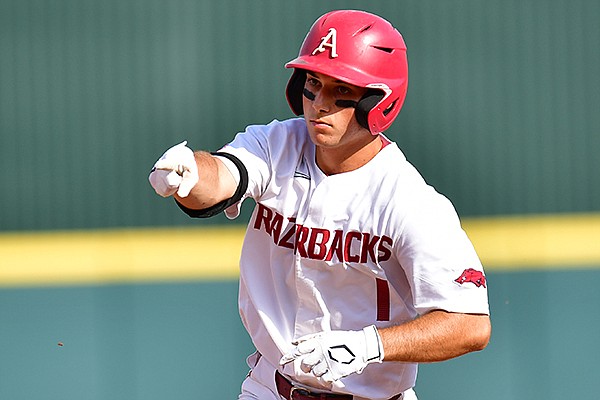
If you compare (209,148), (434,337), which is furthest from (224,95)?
(434,337)

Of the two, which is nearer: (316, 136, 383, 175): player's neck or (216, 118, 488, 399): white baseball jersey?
(216, 118, 488, 399): white baseball jersey

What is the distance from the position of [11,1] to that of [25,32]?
7.5 inches

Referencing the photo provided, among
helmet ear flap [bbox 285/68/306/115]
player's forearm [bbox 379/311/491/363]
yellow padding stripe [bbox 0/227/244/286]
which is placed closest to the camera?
player's forearm [bbox 379/311/491/363]

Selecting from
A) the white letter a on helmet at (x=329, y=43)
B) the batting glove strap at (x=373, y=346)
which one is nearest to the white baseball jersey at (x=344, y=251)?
the batting glove strap at (x=373, y=346)

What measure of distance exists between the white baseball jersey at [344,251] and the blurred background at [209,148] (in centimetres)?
199

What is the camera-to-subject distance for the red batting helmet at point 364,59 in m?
3.26

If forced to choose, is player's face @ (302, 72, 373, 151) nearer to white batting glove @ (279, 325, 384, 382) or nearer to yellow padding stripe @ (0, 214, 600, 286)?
white batting glove @ (279, 325, 384, 382)

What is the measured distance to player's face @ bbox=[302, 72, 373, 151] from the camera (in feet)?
10.7

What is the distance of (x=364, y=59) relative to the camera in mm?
3297

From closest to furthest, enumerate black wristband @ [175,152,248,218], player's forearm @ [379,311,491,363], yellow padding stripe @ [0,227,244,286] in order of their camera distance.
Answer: player's forearm @ [379,311,491,363], black wristband @ [175,152,248,218], yellow padding stripe @ [0,227,244,286]

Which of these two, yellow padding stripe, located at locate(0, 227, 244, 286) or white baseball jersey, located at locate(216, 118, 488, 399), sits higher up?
white baseball jersey, located at locate(216, 118, 488, 399)

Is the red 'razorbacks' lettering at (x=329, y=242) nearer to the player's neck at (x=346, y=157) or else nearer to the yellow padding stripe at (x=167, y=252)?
the player's neck at (x=346, y=157)

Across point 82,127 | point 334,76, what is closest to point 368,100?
point 334,76

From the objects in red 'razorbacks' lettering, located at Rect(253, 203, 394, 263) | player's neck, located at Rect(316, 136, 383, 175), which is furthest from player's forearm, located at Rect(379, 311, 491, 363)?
player's neck, located at Rect(316, 136, 383, 175)
